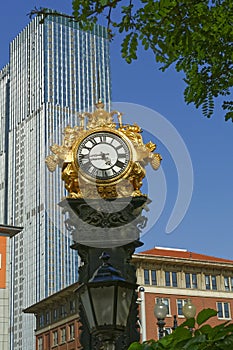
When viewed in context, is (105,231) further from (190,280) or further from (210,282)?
(210,282)

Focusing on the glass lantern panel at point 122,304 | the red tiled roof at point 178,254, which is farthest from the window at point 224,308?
the glass lantern panel at point 122,304

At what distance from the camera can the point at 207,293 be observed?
56125 millimetres

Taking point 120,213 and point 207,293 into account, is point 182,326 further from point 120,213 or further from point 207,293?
point 207,293

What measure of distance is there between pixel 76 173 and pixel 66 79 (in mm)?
104158

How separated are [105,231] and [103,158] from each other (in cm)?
172

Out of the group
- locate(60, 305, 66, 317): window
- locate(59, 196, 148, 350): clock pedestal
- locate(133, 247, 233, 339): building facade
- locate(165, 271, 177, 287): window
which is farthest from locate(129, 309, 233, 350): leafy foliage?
locate(60, 305, 66, 317): window

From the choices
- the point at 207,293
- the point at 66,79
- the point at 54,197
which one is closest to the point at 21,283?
the point at 54,197

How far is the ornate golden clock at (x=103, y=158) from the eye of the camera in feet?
36.2

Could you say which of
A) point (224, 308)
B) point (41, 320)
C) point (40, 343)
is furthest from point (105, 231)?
point (40, 343)

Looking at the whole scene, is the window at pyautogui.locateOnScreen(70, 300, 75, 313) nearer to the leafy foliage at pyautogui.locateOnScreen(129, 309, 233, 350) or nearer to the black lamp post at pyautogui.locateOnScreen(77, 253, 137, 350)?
the black lamp post at pyautogui.locateOnScreen(77, 253, 137, 350)

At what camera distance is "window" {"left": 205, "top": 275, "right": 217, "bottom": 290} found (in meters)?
56.4

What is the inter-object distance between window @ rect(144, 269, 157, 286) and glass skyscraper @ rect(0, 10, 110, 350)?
155 ft

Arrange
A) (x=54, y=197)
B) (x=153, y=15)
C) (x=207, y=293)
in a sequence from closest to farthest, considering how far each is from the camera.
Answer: (x=153, y=15)
(x=207, y=293)
(x=54, y=197)

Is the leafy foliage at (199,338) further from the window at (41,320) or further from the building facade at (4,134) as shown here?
the building facade at (4,134)
